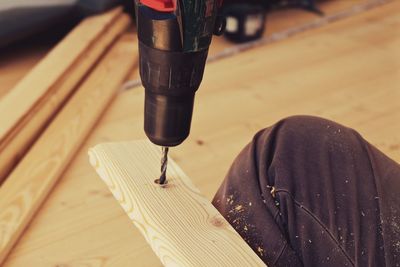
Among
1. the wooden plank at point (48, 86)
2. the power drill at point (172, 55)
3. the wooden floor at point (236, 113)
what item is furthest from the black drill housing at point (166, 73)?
the wooden plank at point (48, 86)

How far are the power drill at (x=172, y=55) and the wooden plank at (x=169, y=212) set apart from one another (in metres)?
0.10

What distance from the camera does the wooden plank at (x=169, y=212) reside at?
620 millimetres

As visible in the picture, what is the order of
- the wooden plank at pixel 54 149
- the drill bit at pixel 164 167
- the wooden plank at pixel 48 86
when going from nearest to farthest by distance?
the drill bit at pixel 164 167 < the wooden plank at pixel 54 149 < the wooden plank at pixel 48 86

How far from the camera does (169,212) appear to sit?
68 cm

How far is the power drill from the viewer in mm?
559

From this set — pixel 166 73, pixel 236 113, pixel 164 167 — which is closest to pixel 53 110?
pixel 236 113

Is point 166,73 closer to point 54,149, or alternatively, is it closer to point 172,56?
point 172,56

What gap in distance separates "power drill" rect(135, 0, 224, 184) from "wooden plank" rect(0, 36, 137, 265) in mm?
549

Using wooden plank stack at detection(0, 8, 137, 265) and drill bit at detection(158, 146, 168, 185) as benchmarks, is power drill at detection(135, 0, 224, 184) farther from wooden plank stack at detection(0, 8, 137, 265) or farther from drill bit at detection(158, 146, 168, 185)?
wooden plank stack at detection(0, 8, 137, 265)


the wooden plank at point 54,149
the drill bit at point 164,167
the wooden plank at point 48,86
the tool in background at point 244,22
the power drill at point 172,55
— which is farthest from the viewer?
the tool in background at point 244,22

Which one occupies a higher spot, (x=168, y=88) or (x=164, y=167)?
(x=168, y=88)

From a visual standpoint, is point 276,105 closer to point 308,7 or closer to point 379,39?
point 379,39

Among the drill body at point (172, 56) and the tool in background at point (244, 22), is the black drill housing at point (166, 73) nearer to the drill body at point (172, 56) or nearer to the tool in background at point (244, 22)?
the drill body at point (172, 56)

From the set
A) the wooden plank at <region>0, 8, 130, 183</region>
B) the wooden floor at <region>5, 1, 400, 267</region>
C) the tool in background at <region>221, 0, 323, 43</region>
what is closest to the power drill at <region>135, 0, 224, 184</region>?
the wooden floor at <region>5, 1, 400, 267</region>
